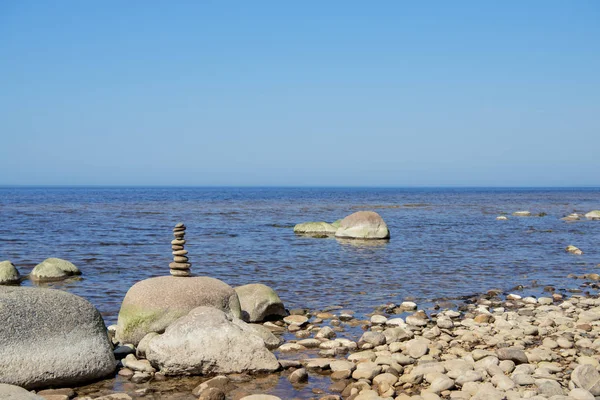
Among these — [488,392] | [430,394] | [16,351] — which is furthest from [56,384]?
[488,392]

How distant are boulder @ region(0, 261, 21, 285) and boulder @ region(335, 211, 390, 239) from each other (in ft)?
57.8

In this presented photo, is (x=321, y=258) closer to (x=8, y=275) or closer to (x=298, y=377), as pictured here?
(x=8, y=275)

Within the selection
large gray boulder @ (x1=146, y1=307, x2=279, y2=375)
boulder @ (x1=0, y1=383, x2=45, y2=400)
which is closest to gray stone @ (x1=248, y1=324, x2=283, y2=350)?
large gray boulder @ (x1=146, y1=307, x2=279, y2=375)

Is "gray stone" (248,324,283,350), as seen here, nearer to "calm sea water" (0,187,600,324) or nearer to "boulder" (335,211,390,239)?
"calm sea water" (0,187,600,324)

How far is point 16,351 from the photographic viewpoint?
26.5 ft

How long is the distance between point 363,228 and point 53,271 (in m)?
17.2

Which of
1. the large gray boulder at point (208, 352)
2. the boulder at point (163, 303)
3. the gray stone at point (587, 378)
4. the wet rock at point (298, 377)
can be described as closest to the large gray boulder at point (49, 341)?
the large gray boulder at point (208, 352)

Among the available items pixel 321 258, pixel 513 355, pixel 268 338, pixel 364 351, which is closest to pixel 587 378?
pixel 513 355

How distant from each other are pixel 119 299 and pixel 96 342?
234 inches

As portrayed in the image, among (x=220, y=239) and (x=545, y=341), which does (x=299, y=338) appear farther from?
(x=220, y=239)

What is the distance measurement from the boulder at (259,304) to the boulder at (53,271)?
771 cm

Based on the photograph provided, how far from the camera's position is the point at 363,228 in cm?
3112

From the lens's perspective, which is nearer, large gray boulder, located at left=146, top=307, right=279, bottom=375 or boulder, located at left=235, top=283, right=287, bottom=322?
large gray boulder, located at left=146, top=307, right=279, bottom=375

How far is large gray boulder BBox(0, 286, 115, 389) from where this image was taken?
26.4 feet
